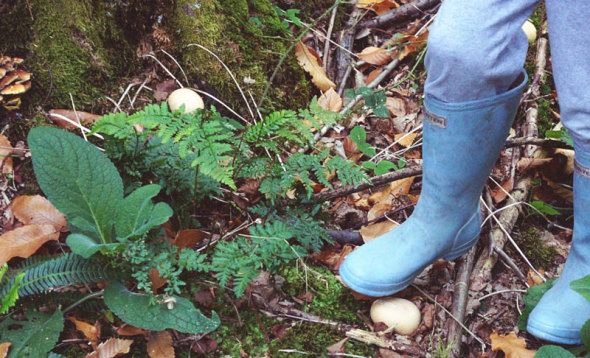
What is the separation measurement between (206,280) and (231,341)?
0.25m

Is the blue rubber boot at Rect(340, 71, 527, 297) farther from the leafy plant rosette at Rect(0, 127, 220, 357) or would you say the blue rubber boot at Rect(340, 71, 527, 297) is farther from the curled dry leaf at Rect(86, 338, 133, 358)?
the curled dry leaf at Rect(86, 338, 133, 358)

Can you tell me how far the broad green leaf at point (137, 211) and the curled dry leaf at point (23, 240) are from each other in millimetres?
333

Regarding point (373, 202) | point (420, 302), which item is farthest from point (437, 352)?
point (373, 202)

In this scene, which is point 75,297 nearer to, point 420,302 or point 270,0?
point 420,302

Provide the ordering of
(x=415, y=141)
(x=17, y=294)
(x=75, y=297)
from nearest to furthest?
(x=17, y=294), (x=75, y=297), (x=415, y=141)

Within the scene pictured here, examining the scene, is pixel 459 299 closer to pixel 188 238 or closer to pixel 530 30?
pixel 188 238

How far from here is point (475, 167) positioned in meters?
1.77

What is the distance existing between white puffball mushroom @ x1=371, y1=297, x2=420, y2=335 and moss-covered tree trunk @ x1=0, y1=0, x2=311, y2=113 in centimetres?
120

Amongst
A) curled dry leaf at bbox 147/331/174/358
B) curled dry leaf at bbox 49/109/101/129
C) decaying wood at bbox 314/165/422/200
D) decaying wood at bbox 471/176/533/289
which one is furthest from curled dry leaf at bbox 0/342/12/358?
decaying wood at bbox 471/176/533/289

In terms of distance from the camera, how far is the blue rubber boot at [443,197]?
165cm

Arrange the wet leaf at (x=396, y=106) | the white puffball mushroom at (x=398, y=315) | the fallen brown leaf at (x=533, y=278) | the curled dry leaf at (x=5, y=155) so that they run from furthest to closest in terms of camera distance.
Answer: the wet leaf at (x=396, y=106)
the fallen brown leaf at (x=533, y=278)
the curled dry leaf at (x=5, y=155)
the white puffball mushroom at (x=398, y=315)

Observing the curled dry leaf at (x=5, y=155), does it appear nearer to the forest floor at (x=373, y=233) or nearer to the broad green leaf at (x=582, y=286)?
the forest floor at (x=373, y=233)

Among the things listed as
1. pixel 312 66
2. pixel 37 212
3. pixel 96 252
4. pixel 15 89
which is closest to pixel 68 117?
pixel 15 89

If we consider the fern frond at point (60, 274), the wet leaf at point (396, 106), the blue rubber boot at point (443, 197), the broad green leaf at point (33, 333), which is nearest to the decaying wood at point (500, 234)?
the blue rubber boot at point (443, 197)
